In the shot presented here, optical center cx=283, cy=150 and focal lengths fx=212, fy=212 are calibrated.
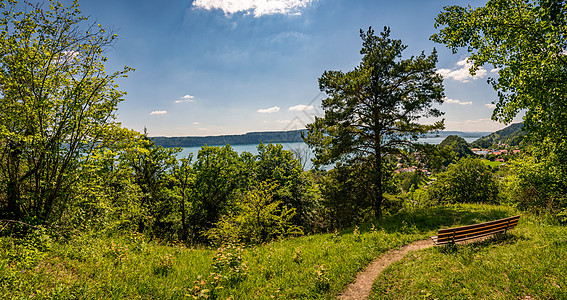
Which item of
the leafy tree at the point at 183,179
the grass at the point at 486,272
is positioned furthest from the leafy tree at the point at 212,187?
the grass at the point at 486,272

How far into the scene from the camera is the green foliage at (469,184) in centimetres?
2745

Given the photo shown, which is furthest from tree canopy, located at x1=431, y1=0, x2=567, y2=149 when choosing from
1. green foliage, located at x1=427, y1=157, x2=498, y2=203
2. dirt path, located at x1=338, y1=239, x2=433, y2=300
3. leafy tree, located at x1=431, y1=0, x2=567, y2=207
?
green foliage, located at x1=427, y1=157, x2=498, y2=203

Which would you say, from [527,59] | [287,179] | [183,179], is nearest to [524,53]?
[527,59]

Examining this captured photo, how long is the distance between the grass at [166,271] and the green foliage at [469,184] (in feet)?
88.9

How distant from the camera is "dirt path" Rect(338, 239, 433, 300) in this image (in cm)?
540

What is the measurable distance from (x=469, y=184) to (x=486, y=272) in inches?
1188

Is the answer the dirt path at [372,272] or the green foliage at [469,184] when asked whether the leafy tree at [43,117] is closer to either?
the dirt path at [372,272]

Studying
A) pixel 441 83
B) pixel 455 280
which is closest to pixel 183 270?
pixel 455 280

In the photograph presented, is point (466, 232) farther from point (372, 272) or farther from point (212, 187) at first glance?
point (212, 187)

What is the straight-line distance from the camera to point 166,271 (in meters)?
6.05

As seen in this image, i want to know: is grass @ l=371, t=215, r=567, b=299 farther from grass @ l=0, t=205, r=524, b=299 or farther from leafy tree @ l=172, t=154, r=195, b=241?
leafy tree @ l=172, t=154, r=195, b=241

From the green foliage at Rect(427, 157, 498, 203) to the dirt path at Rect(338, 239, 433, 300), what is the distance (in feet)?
83.0

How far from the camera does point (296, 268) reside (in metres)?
6.61

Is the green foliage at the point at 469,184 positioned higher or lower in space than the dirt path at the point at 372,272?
lower
